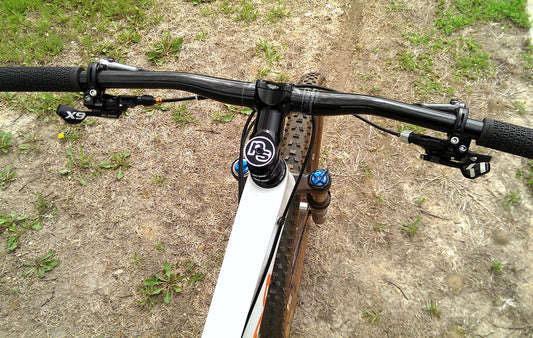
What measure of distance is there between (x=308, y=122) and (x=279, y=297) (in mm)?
1131

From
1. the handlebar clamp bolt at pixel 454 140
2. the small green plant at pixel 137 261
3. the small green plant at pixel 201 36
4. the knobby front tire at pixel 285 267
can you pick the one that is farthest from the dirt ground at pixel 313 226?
the handlebar clamp bolt at pixel 454 140

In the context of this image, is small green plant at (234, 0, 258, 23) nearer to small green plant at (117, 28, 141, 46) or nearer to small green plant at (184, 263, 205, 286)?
small green plant at (117, 28, 141, 46)

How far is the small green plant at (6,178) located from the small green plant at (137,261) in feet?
4.90

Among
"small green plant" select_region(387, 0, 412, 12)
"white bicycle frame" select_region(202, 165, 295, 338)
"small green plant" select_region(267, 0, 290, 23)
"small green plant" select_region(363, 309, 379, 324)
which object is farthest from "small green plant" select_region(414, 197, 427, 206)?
"small green plant" select_region(267, 0, 290, 23)

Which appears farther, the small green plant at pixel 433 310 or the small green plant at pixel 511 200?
the small green plant at pixel 511 200

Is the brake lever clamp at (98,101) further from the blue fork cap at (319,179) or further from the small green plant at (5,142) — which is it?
the small green plant at (5,142)

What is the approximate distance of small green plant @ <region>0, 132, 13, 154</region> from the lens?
358cm

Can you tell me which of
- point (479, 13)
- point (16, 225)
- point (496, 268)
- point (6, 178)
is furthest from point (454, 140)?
point (479, 13)

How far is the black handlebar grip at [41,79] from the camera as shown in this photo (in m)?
1.50

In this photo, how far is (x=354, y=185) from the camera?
334 cm

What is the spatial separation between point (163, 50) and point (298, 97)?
10.8 ft

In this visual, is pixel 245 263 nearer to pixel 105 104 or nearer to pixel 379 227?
pixel 105 104


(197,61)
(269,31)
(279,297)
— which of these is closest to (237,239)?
(279,297)

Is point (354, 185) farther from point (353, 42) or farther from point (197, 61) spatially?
point (197, 61)
